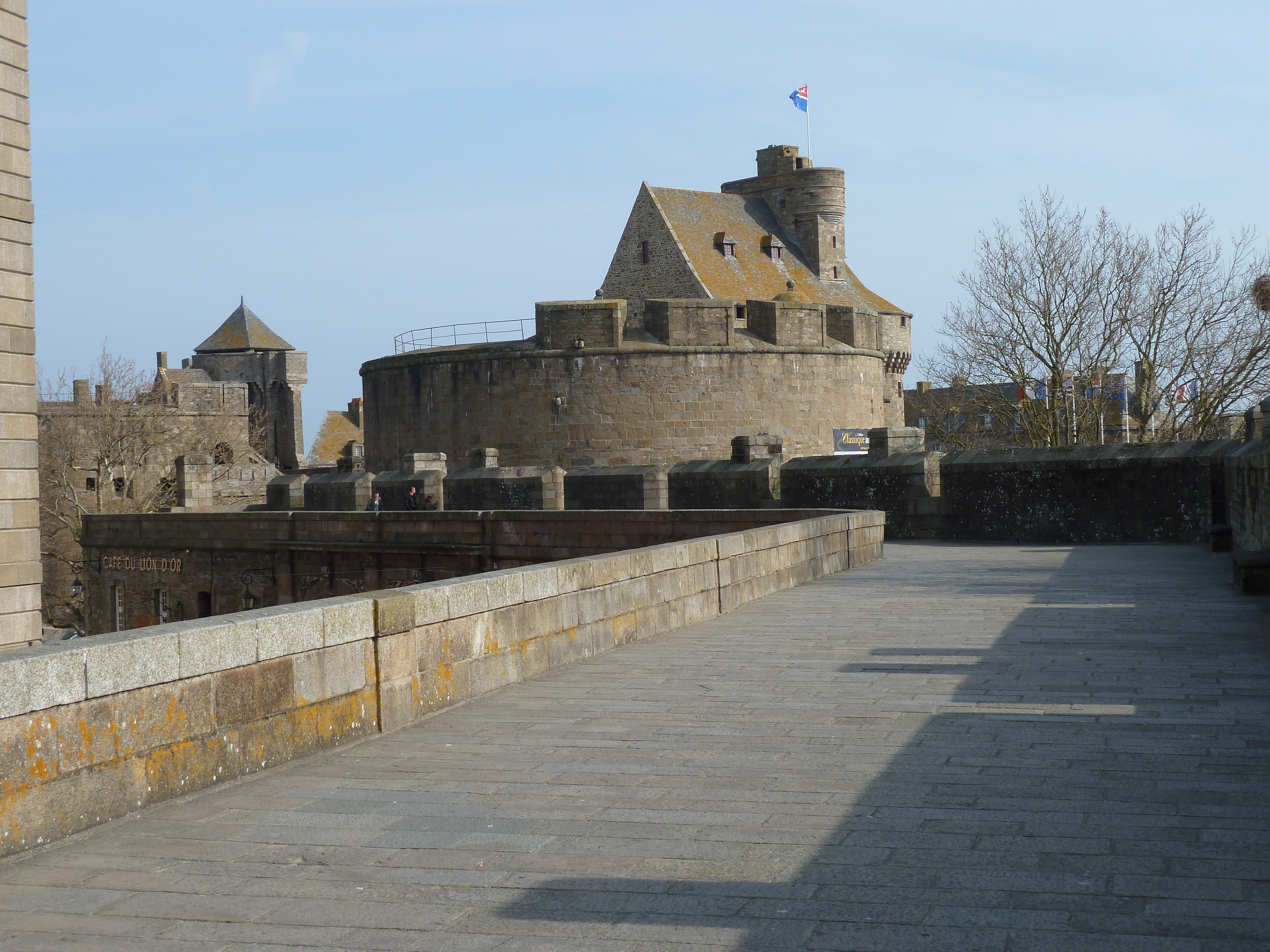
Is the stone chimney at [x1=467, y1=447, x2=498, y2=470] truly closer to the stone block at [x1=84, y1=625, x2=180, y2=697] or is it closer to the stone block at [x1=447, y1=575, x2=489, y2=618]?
the stone block at [x1=447, y1=575, x2=489, y2=618]

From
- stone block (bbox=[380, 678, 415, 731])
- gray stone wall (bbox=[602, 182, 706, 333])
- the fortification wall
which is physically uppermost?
gray stone wall (bbox=[602, 182, 706, 333])

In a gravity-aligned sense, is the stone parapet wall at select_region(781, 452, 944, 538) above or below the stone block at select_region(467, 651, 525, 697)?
above

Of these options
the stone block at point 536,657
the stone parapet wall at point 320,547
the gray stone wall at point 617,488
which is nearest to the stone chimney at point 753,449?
the gray stone wall at point 617,488

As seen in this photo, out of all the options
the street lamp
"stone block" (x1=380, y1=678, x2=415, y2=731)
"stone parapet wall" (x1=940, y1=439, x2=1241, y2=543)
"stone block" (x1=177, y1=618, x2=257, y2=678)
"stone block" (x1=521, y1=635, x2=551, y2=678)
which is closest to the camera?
"stone block" (x1=177, y1=618, x2=257, y2=678)

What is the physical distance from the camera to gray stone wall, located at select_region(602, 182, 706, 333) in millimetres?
54688

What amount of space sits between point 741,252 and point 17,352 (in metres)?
46.7

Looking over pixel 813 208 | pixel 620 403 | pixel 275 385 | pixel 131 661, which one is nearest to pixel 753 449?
pixel 620 403

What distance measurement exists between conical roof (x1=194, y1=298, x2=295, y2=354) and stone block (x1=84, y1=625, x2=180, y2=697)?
3662 inches

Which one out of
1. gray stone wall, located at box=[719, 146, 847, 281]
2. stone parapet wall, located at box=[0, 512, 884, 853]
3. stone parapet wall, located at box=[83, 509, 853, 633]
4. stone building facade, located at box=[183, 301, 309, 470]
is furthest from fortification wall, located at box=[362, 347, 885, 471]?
stone building facade, located at box=[183, 301, 309, 470]

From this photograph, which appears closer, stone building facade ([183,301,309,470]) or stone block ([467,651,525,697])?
stone block ([467,651,525,697])

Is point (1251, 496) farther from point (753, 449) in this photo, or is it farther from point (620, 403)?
point (620, 403)

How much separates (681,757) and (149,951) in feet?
7.91

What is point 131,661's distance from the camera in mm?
4574

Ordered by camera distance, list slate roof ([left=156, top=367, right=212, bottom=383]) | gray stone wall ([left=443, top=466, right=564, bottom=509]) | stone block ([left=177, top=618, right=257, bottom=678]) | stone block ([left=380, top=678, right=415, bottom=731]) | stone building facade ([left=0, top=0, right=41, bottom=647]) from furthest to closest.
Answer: slate roof ([left=156, top=367, right=212, bottom=383]) < gray stone wall ([left=443, top=466, right=564, bottom=509]) < stone building facade ([left=0, top=0, right=41, bottom=647]) < stone block ([left=380, top=678, right=415, bottom=731]) < stone block ([left=177, top=618, right=257, bottom=678])
